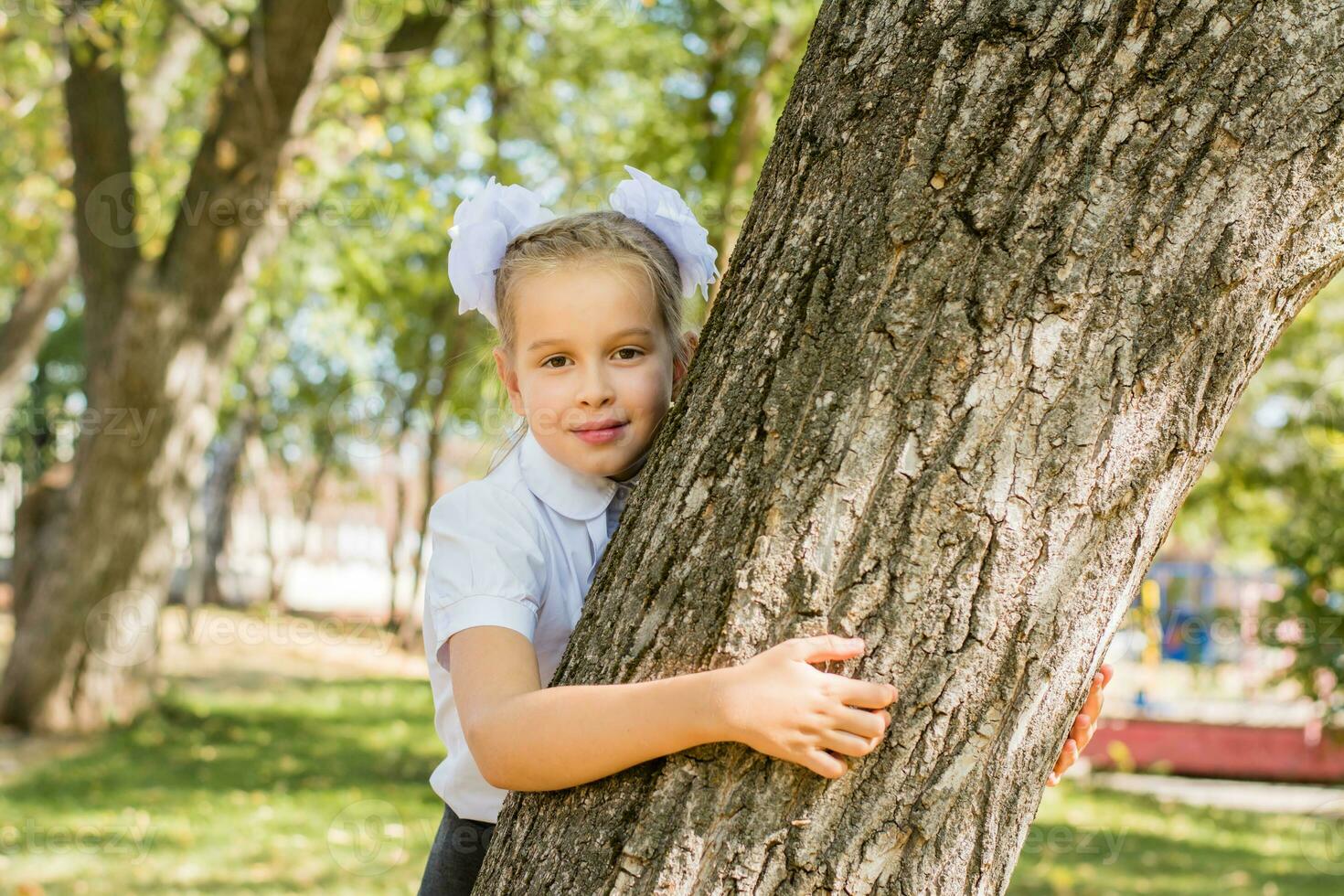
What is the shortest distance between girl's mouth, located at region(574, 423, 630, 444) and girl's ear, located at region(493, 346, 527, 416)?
17 centimetres

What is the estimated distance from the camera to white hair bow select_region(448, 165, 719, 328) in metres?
A: 2.03

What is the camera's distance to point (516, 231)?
206cm

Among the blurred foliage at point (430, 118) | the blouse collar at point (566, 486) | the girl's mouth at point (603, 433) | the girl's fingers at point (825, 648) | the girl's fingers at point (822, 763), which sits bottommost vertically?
the girl's fingers at point (822, 763)

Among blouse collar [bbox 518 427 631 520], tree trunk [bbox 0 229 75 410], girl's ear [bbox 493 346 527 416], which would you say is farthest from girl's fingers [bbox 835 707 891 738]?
tree trunk [bbox 0 229 75 410]

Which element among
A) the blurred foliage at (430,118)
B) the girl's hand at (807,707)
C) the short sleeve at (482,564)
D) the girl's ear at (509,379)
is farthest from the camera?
the blurred foliage at (430,118)

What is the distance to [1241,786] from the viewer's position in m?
11.2

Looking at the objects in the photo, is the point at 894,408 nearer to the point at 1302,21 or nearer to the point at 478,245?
the point at 1302,21

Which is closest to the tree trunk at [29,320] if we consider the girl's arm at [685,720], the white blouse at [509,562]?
the white blouse at [509,562]

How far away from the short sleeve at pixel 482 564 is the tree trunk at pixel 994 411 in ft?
1.16

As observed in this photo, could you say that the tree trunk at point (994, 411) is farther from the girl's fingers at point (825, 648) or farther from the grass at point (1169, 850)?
the grass at point (1169, 850)

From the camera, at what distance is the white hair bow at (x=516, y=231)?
2.03 metres

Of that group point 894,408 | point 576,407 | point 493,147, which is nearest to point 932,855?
point 894,408

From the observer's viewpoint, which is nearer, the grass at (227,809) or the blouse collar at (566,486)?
the blouse collar at (566,486)

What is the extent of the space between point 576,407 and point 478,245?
15.1 inches
